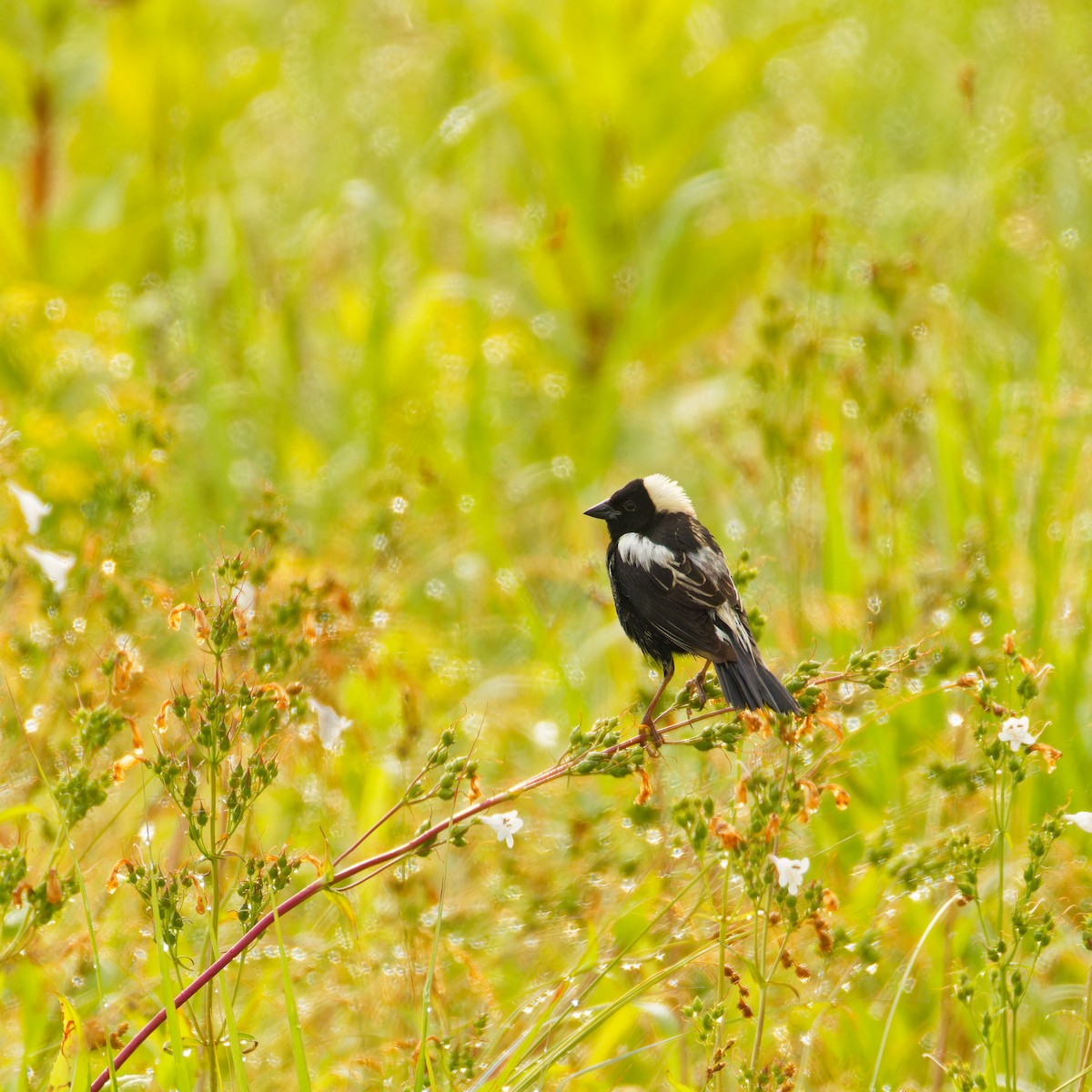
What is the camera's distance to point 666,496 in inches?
108

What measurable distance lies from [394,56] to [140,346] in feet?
10.1

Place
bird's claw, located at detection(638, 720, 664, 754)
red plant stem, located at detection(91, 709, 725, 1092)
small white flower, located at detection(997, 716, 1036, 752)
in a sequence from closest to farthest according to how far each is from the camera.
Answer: red plant stem, located at detection(91, 709, 725, 1092), small white flower, located at detection(997, 716, 1036, 752), bird's claw, located at detection(638, 720, 664, 754)

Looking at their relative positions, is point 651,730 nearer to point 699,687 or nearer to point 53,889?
point 699,687

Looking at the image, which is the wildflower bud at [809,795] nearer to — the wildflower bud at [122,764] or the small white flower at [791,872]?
the small white flower at [791,872]

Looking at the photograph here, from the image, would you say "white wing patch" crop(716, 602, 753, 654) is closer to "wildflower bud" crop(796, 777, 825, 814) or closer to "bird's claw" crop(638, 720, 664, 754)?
"bird's claw" crop(638, 720, 664, 754)

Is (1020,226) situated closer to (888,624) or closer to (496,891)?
(888,624)

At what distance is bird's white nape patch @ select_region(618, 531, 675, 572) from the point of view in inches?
93.0

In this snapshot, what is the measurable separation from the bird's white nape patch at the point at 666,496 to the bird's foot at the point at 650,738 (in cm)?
76

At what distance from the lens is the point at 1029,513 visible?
329 centimetres

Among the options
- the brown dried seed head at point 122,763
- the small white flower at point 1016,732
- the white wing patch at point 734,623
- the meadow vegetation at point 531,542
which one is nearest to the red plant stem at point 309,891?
the meadow vegetation at point 531,542

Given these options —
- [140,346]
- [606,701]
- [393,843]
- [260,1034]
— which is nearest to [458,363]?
[140,346]

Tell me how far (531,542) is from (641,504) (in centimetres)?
188

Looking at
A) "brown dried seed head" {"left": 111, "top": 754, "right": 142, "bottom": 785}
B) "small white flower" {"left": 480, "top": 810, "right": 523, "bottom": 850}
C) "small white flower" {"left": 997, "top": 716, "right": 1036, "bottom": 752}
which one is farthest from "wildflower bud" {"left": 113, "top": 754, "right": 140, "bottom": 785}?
"small white flower" {"left": 997, "top": 716, "right": 1036, "bottom": 752}

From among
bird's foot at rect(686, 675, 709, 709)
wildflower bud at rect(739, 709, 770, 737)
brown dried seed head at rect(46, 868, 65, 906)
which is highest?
bird's foot at rect(686, 675, 709, 709)
